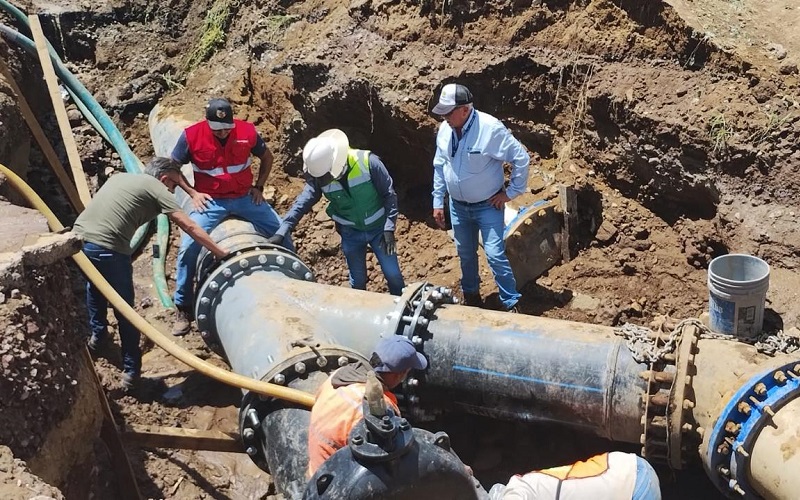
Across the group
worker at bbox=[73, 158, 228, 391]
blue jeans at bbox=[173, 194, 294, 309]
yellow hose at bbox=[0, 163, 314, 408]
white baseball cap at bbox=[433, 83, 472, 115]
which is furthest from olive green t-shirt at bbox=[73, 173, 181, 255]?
white baseball cap at bbox=[433, 83, 472, 115]

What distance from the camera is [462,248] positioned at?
5.45 meters

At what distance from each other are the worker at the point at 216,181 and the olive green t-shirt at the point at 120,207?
45 cm

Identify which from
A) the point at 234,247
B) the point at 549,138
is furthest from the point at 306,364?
the point at 549,138

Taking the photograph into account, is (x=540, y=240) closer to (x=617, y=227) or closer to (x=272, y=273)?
(x=617, y=227)

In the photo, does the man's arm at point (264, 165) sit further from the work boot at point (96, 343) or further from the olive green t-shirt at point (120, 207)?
the work boot at point (96, 343)

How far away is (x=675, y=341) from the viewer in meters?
3.58

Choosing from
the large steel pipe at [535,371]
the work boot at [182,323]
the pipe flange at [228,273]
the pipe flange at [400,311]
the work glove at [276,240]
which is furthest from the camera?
the work boot at [182,323]

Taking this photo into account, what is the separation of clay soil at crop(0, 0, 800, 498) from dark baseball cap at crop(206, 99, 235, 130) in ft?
5.31

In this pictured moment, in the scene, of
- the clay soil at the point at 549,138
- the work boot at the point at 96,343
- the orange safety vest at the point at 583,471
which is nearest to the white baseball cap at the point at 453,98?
the clay soil at the point at 549,138

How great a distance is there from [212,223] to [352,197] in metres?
0.98

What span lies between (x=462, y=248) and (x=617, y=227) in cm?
132

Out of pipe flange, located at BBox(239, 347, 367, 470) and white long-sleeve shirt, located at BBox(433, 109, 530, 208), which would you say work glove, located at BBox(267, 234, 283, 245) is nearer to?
white long-sleeve shirt, located at BBox(433, 109, 530, 208)

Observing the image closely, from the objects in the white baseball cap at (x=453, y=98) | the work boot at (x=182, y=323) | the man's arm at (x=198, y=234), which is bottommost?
the work boot at (x=182, y=323)

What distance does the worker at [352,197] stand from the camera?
5.01 meters
